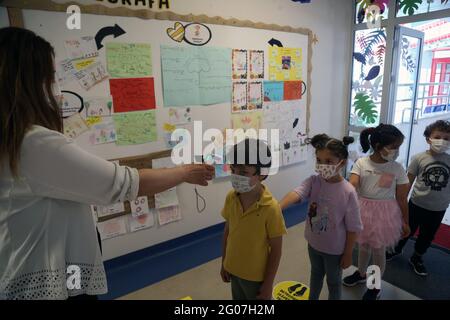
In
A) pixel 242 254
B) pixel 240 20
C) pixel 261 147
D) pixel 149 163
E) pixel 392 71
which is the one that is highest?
pixel 240 20

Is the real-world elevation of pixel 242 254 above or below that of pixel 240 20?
below

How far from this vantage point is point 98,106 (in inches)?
84.0

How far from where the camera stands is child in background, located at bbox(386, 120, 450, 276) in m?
2.13

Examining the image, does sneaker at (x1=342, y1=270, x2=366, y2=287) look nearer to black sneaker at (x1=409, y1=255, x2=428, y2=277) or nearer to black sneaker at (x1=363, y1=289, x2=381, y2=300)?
black sneaker at (x1=363, y1=289, x2=381, y2=300)

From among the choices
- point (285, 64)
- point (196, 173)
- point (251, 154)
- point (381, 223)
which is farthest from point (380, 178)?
point (285, 64)

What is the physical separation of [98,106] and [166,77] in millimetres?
580

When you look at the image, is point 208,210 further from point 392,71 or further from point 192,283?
point 392,71

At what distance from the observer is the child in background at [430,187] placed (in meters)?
2.13

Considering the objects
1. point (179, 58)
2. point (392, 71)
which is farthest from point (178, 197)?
point (392, 71)

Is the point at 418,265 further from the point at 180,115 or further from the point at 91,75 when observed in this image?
the point at 91,75

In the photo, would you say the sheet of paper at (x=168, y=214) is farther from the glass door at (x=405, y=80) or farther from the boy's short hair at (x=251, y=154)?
the glass door at (x=405, y=80)

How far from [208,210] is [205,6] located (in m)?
1.82

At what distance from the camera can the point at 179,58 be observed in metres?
2.44

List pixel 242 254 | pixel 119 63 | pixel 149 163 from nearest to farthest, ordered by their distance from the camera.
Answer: pixel 242 254 < pixel 119 63 < pixel 149 163
